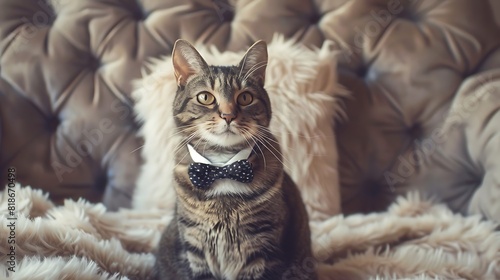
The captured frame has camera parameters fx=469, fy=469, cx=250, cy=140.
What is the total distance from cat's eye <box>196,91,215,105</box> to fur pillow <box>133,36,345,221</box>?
334mm

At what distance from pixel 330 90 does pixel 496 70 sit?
0.41m

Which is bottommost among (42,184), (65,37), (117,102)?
(42,184)

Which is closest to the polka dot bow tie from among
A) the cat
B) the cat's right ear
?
the cat

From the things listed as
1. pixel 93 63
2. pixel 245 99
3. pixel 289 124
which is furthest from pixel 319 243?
pixel 93 63

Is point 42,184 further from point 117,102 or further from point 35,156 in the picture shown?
point 117,102

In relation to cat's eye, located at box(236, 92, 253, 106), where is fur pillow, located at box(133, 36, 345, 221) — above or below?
below

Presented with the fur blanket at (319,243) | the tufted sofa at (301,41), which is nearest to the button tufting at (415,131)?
the tufted sofa at (301,41)

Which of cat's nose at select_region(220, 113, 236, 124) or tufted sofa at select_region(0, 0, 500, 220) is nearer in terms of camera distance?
cat's nose at select_region(220, 113, 236, 124)

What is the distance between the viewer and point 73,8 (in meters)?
1.14

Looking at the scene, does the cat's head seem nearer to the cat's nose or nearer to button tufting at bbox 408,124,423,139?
the cat's nose

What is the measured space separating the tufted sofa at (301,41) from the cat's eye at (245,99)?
1.55 feet

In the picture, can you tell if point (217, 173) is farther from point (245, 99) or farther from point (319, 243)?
point (319, 243)

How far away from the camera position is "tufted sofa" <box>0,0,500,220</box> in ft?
3.59

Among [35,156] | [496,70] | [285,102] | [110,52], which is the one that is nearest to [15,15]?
[110,52]
